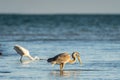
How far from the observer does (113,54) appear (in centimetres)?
2680

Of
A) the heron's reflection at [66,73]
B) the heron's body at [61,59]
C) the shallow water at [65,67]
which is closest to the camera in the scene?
the shallow water at [65,67]

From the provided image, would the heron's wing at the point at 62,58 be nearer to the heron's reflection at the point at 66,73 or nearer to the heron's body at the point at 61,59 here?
the heron's body at the point at 61,59

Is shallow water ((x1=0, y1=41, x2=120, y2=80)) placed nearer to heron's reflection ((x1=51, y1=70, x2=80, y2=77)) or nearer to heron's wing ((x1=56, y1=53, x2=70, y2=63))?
heron's reflection ((x1=51, y1=70, x2=80, y2=77))

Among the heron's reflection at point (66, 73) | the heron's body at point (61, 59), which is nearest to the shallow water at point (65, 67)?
the heron's reflection at point (66, 73)

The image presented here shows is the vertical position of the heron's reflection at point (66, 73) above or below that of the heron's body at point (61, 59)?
below

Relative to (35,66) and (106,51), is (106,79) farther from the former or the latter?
(106,51)

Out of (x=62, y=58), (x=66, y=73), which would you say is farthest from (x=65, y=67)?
(x=66, y=73)

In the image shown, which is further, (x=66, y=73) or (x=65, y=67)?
(x=65, y=67)

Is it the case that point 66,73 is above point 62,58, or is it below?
below

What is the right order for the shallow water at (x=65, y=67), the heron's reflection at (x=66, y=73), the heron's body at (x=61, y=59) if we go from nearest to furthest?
A: the shallow water at (x=65, y=67) → the heron's reflection at (x=66, y=73) → the heron's body at (x=61, y=59)

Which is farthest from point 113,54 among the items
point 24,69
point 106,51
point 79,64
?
point 24,69

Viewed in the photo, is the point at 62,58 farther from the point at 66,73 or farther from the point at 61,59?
the point at 66,73

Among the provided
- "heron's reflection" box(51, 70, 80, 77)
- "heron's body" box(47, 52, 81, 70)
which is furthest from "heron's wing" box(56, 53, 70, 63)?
"heron's reflection" box(51, 70, 80, 77)

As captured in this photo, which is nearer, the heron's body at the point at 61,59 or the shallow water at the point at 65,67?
the shallow water at the point at 65,67
